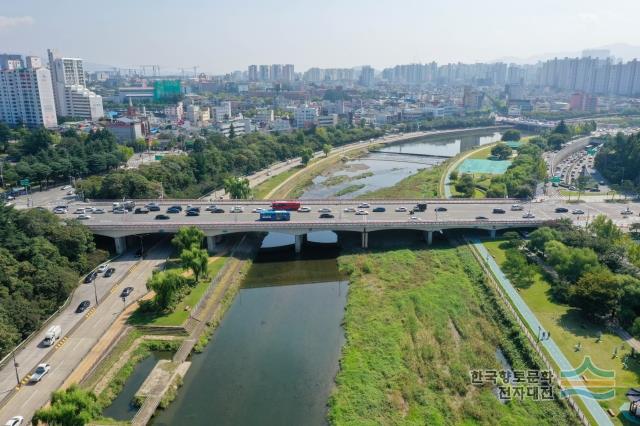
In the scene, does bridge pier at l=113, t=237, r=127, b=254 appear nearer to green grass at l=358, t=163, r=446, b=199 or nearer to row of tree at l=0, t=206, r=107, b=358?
row of tree at l=0, t=206, r=107, b=358

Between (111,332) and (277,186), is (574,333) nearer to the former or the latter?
(111,332)

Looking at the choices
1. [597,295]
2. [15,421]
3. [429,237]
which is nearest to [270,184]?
[429,237]

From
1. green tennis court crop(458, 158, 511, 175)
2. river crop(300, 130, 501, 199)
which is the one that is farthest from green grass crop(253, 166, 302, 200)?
green tennis court crop(458, 158, 511, 175)

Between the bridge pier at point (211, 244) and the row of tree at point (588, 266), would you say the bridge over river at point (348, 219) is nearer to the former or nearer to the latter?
the bridge pier at point (211, 244)

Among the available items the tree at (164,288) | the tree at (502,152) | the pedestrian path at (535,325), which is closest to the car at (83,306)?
the tree at (164,288)

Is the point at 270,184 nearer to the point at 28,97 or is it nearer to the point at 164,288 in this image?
the point at 164,288

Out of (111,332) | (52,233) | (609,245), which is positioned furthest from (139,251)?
(609,245)

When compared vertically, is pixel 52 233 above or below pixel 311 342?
above
